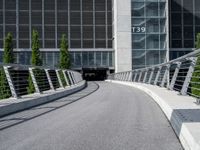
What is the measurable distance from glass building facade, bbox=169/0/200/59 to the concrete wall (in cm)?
1080

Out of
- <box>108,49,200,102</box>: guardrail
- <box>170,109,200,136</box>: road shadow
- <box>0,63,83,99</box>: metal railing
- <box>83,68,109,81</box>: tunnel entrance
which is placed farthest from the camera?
<box>83,68,109,81</box>: tunnel entrance

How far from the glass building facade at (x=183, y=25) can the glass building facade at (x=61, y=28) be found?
12.3 meters

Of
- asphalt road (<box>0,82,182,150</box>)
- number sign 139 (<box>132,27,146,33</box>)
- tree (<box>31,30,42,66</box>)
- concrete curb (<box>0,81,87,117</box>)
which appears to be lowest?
asphalt road (<box>0,82,182,150</box>)

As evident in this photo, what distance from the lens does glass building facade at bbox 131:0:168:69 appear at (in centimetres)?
6184

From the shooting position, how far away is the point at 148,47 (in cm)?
6194

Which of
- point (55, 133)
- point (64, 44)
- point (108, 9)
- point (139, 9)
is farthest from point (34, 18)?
point (55, 133)

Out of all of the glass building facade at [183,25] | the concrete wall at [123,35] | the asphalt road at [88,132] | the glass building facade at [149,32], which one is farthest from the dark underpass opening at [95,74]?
the asphalt road at [88,132]

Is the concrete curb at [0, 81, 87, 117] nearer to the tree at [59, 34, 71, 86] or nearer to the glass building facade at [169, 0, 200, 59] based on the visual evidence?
the tree at [59, 34, 71, 86]

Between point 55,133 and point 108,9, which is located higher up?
point 108,9

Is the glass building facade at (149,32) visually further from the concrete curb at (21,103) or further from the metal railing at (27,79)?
the concrete curb at (21,103)

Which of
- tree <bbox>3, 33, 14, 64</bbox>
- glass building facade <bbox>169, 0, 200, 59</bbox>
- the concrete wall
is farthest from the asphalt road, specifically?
glass building facade <bbox>169, 0, 200, 59</bbox>

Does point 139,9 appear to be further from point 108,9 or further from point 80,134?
point 80,134

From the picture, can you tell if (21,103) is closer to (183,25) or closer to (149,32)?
(149,32)

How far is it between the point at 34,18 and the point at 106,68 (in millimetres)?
16103
